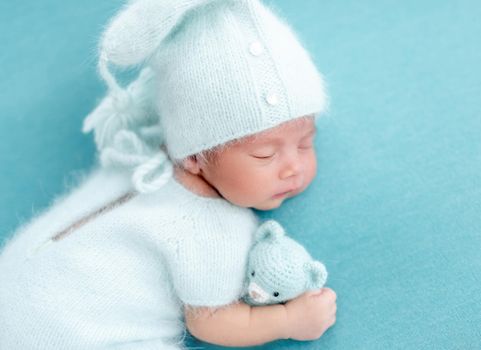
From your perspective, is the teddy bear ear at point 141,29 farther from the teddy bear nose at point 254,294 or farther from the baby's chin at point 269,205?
the teddy bear nose at point 254,294

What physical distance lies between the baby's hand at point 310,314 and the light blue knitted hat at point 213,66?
0.37m

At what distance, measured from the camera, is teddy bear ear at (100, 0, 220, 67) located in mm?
1021

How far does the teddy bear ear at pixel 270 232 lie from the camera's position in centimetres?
113

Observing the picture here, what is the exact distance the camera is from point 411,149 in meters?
1.33

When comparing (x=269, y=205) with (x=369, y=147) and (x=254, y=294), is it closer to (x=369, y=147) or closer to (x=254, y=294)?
(x=254, y=294)

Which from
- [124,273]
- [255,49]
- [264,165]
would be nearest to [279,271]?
[264,165]

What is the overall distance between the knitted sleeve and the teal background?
0.59ft

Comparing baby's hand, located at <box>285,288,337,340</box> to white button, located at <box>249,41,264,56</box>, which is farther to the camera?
baby's hand, located at <box>285,288,337,340</box>

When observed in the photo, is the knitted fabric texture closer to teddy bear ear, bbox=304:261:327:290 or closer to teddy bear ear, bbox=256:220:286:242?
teddy bear ear, bbox=256:220:286:242

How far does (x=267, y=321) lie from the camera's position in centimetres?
113

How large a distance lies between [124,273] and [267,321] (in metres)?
0.30

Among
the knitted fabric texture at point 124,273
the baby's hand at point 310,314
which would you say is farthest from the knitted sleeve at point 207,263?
the baby's hand at point 310,314

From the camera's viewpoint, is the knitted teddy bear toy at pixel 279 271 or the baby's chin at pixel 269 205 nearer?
the knitted teddy bear toy at pixel 279 271

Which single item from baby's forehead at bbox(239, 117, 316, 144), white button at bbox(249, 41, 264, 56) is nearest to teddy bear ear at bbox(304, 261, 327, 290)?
baby's forehead at bbox(239, 117, 316, 144)
